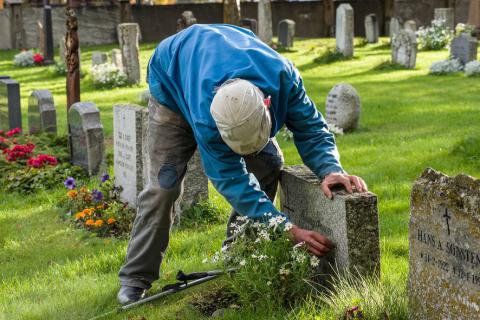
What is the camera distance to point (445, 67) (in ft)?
59.8

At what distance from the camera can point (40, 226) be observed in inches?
310

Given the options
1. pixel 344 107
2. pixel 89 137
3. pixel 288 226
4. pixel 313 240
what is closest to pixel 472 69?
pixel 344 107

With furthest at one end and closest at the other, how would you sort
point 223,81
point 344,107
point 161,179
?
point 344,107
point 161,179
point 223,81

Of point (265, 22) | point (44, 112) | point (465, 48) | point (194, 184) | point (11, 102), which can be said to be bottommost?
point (194, 184)

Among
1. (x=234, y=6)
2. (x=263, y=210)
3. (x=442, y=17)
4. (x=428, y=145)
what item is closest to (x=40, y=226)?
(x=263, y=210)

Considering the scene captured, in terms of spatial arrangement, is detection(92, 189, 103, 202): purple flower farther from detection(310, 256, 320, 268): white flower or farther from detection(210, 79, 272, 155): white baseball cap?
detection(210, 79, 272, 155): white baseball cap

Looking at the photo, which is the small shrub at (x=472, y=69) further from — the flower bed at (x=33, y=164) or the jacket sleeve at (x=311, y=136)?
the jacket sleeve at (x=311, y=136)

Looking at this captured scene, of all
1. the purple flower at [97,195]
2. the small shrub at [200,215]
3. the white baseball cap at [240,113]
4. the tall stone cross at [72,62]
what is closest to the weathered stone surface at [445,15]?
the tall stone cross at [72,62]

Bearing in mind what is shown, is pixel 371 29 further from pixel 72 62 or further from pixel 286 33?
pixel 72 62

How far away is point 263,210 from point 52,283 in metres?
2.23

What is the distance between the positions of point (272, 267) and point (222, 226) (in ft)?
8.85

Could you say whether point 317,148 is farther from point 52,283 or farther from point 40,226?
point 40,226

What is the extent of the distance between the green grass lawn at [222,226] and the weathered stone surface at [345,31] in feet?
18.2

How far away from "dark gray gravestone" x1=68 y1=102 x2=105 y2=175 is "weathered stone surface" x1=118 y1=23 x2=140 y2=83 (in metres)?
8.79
